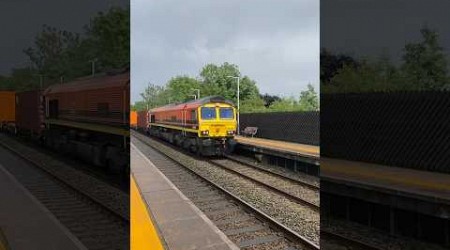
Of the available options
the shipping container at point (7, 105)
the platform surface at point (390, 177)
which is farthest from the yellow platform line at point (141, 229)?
the platform surface at point (390, 177)

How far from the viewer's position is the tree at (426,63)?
281 inches

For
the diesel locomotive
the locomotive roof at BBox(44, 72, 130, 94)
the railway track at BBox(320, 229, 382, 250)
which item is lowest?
the railway track at BBox(320, 229, 382, 250)

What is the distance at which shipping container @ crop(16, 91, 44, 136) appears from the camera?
11.3ft

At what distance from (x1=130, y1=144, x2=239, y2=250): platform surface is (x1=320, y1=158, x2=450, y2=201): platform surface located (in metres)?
2.04

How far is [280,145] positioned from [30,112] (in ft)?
13.1

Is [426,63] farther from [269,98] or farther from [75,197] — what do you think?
[75,197]

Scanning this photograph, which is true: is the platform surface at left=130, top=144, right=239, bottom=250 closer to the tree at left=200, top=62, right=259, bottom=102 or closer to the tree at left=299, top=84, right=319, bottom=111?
the tree at left=200, top=62, right=259, bottom=102

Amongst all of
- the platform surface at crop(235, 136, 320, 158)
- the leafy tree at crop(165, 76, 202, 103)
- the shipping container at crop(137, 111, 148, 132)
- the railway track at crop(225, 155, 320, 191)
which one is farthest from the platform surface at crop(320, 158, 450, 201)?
the shipping container at crop(137, 111, 148, 132)

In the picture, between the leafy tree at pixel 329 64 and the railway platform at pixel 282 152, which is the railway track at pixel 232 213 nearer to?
the railway platform at pixel 282 152

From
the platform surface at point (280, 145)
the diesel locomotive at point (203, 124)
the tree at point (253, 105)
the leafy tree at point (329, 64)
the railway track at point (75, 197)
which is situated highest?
the leafy tree at point (329, 64)

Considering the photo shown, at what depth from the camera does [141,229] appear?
3844 mm

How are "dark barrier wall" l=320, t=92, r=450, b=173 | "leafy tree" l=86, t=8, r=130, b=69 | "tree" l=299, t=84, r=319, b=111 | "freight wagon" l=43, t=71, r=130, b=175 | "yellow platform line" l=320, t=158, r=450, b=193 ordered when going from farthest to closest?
"dark barrier wall" l=320, t=92, r=450, b=173
"yellow platform line" l=320, t=158, r=450, b=193
"tree" l=299, t=84, r=319, b=111
"freight wagon" l=43, t=71, r=130, b=175
"leafy tree" l=86, t=8, r=130, b=69

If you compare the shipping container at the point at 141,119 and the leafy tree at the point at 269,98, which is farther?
the shipping container at the point at 141,119

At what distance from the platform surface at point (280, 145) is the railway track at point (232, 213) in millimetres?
816
